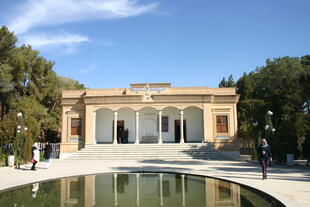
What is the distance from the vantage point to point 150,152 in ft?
69.4

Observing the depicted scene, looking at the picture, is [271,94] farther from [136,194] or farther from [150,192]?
[136,194]

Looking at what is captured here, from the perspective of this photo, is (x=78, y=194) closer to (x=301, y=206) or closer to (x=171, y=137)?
(x=301, y=206)

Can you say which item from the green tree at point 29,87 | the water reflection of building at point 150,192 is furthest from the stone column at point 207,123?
the green tree at point 29,87

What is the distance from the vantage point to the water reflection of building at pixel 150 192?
6.57 meters

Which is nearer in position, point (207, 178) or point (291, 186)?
point (291, 186)

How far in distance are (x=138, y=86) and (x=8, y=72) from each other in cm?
Answer: 1168

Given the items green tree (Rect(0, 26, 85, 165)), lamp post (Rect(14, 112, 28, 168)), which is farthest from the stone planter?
green tree (Rect(0, 26, 85, 165))

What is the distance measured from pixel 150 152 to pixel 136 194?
1359 centimetres

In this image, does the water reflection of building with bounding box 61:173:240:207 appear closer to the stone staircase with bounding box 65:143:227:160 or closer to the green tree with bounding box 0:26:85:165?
the stone staircase with bounding box 65:143:227:160

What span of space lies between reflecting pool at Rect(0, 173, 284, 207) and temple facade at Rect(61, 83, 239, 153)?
13405 mm

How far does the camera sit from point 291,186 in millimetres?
8273

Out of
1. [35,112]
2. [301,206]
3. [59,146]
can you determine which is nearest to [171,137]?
[59,146]

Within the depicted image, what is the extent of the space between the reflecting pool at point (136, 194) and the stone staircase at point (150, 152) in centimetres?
1038

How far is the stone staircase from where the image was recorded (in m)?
20.4
